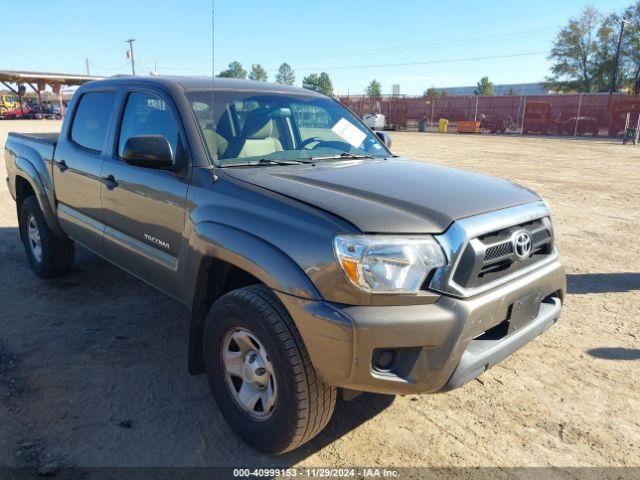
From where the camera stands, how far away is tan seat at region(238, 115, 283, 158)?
3.22 meters

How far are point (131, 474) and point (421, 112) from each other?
42.3 metres

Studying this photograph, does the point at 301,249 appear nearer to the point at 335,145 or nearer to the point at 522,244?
the point at 522,244

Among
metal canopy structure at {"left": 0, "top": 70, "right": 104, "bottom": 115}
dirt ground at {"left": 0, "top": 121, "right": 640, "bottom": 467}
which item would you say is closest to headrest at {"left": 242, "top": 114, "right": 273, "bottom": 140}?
dirt ground at {"left": 0, "top": 121, "right": 640, "bottom": 467}

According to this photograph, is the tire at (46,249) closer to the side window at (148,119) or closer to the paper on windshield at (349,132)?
the side window at (148,119)

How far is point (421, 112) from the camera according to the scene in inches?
1657

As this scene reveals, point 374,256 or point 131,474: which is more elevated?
point 374,256

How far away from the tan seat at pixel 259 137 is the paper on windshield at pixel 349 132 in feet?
1.78

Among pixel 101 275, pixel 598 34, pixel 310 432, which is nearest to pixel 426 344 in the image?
pixel 310 432

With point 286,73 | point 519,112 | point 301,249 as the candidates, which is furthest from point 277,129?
point 286,73

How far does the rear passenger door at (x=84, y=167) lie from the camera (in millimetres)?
3846

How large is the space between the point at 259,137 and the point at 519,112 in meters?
37.4

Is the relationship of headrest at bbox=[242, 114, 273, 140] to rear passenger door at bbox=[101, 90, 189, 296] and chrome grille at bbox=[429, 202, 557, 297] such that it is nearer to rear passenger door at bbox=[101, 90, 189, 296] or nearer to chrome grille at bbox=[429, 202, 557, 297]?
rear passenger door at bbox=[101, 90, 189, 296]

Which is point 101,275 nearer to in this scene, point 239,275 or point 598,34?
point 239,275

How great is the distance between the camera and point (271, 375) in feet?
8.14
